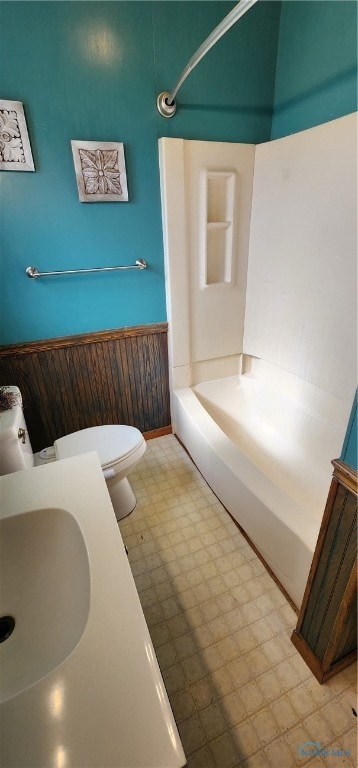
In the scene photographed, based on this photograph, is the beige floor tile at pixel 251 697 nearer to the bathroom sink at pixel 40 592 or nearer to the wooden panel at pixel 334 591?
the wooden panel at pixel 334 591

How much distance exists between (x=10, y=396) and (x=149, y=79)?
156 cm

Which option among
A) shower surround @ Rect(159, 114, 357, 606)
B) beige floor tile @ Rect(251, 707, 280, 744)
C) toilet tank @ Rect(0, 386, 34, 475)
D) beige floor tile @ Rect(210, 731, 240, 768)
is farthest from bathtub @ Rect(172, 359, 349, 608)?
toilet tank @ Rect(0, 386, 34, 475)

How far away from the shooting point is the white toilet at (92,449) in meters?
1.18

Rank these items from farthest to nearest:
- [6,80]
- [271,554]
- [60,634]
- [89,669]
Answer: [271,554], [6,80], [60,634], [89,669]

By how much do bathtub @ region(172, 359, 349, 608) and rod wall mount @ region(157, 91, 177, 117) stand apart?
1.42 metres

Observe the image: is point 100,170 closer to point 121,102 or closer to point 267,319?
point 121,102

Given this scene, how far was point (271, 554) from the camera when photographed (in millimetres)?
1353

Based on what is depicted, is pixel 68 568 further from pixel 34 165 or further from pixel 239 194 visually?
pixel 239 194

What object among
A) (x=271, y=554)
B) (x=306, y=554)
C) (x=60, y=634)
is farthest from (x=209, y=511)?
(x=60, y=634)

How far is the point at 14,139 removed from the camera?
130 cm

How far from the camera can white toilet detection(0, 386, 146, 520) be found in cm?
118

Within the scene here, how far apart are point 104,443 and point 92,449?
2.6 inches

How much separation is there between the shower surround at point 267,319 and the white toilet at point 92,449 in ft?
1.41

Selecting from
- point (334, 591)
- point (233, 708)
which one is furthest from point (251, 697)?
point (334, 591)
